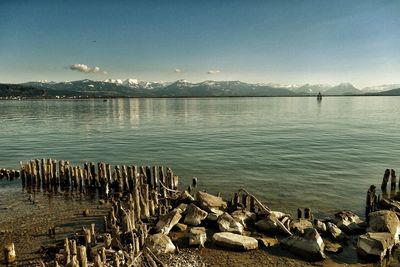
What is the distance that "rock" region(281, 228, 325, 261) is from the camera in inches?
600

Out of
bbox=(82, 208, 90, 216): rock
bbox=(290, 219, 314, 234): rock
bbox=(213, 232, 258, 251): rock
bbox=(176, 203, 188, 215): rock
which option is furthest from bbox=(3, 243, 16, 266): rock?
bbox=(290, 219, 314, 234): rock

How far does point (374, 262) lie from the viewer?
15062 millimetres

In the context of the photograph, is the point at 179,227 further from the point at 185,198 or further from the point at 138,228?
the point at 185,198

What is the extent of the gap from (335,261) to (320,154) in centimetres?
2747

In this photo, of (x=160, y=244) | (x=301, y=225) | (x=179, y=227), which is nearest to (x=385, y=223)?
(x=301, y=225)

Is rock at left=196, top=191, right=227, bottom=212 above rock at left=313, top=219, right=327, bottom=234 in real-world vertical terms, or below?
above

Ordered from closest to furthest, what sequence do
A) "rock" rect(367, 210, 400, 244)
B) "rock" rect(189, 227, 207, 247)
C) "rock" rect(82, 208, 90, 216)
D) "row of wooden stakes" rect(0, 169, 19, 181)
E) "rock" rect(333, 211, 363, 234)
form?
"rock" rect(189, 227, 207, 247) → "rock" rect(367, 210, 400, 244) → "rock" rect(333, 211, 363, 234) → "rock" rect(82, 208, 90, 216) → "row of wooden stakes" rect(0, 169, 19, 181)

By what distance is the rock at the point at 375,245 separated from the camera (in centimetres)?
1509

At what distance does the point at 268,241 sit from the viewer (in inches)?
656

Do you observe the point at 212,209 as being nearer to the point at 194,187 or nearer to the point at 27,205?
the point at 194,187

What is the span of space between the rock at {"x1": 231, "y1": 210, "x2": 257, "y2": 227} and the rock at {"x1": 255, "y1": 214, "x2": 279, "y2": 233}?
688 millimetres

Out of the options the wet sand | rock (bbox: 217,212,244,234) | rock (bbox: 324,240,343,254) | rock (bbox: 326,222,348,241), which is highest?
rock (bbox: 217,212,244,234)

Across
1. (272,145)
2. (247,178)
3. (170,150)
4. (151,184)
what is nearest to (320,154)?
(272,145)

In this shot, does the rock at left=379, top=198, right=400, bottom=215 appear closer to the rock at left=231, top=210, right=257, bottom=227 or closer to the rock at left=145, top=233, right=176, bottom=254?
the rock at left=231, top=210, right=257, bottom=227
